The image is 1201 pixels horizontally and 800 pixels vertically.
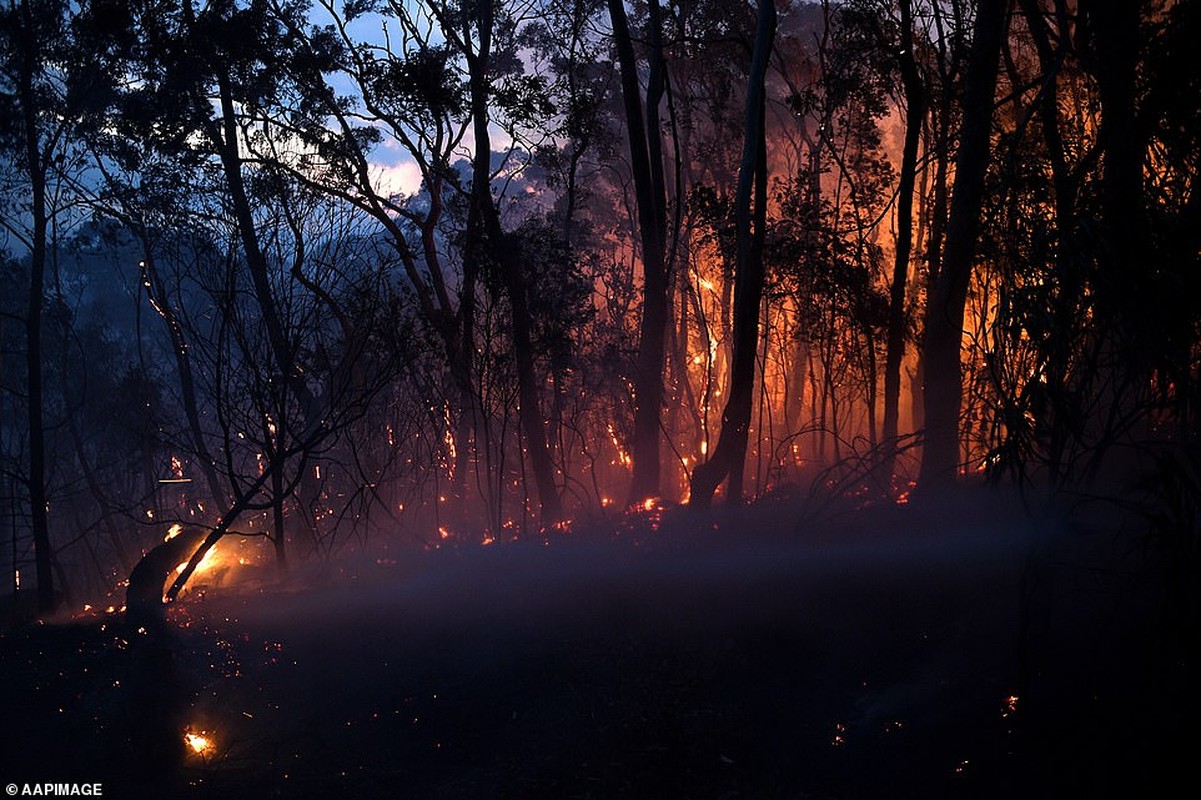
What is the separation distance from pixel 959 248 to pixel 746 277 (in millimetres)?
2738

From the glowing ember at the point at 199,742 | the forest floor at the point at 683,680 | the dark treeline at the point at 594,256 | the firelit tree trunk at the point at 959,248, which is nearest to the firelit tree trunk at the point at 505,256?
the dark treeline at the point at 594,256

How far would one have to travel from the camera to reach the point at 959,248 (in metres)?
10.2

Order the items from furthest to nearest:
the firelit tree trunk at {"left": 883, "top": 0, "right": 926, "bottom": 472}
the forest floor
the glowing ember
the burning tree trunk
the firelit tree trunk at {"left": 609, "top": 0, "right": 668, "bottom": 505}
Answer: the firelit tree trunk at {"left": 609, "top": 0, "right": 668, "bottom": 505}
the firelit tree trunk at {"left": 883, "top": 0, "right": 926, "bottom": 472}
the burning tree trunk
the glowing ember
the forest floor

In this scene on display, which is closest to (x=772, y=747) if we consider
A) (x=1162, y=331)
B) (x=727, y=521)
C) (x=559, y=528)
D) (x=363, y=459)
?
(x=1162, y=331)

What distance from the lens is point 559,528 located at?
14.0 metres

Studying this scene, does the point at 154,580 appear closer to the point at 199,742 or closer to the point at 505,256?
the point at 199,742

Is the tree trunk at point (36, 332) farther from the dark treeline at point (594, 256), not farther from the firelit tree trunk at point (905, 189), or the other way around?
the firelit tree trunk at point (905, 189)

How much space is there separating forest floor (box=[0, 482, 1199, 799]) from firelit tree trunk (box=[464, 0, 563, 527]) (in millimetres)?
3568

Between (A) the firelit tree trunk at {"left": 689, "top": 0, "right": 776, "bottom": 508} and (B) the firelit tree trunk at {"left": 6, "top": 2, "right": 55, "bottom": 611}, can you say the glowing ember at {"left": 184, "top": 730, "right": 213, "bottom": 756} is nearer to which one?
(A) the firelit tree trunk at {"left": 689, "top": 0, "right": 776, "bottom": 508}

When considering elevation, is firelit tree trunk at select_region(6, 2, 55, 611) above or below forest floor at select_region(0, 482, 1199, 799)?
above

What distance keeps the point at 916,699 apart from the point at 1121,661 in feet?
5.28

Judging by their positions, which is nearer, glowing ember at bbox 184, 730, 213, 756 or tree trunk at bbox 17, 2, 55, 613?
glowing ember at bbox 184, 730, 213, 756

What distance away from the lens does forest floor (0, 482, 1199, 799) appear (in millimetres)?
6508

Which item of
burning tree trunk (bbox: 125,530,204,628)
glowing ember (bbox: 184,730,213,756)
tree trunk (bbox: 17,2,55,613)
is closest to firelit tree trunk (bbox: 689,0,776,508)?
burning tree trunk (bbox: 125,530,204,628)
